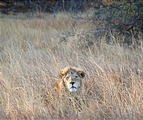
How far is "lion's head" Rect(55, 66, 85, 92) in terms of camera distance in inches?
131

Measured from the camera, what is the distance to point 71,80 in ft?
10.8

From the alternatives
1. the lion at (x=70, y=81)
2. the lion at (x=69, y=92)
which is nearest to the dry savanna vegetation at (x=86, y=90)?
the lion at (x=69, y=92)

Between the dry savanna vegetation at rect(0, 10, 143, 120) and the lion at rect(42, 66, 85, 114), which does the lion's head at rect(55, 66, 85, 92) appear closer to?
the lion at rect(42, 66, 85, 114)

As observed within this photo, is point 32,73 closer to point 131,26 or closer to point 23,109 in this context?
point 23,109

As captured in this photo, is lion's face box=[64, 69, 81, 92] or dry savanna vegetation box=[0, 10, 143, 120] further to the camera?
dry savanna vegetation box=[0, 10, 143, 120]

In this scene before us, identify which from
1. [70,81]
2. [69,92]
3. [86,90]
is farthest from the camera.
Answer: [86,90]

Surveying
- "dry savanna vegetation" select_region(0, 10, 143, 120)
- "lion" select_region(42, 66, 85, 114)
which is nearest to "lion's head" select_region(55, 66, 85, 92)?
"lion" select_region(42, 66, 85, 114)

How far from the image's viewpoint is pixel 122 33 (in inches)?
298

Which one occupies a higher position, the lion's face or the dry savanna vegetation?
the lion's face

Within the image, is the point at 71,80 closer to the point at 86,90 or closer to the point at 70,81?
the point at 70,81

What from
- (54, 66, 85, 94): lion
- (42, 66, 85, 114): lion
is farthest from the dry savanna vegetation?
(54, 66, 85, 94): lion

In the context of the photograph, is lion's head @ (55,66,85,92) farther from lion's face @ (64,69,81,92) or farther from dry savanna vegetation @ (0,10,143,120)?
dry savanna vegetation @ (0,10,143,120)

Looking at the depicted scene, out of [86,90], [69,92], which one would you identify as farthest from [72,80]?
[86,90]

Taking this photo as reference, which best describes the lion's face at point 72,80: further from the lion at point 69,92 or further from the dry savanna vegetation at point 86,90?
the dry savanna vegetation at point 86,90
